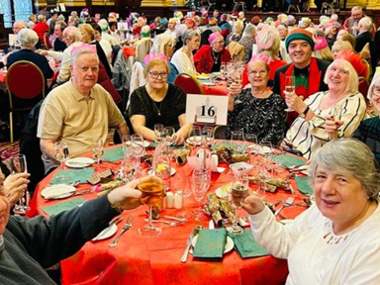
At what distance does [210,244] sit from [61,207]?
32.2 inches

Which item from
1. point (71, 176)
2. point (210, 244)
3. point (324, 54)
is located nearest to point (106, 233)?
point (210, 244)

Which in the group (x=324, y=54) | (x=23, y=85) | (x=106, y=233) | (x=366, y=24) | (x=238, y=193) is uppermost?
(x=366, y=24)

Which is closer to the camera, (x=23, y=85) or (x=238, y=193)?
(x=238, y=193)

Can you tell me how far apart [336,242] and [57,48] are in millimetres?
8425

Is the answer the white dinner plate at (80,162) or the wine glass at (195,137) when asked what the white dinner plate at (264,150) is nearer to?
the wine glass at (195,137)

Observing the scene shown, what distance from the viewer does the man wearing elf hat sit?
4270mm

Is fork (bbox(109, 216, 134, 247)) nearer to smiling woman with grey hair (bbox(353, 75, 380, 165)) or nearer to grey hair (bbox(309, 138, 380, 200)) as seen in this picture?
grey hair (bbox(309, 138, 380, 200))

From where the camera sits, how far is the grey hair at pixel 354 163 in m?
1.61

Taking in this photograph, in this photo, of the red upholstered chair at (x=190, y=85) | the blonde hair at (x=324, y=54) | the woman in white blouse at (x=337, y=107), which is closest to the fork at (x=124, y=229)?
the woman in white blouse at (x=337, y=107)

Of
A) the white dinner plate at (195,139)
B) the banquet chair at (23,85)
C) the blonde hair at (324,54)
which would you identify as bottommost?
the banquet chair at (23,85)

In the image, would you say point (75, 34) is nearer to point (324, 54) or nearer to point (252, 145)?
point (324, 54)

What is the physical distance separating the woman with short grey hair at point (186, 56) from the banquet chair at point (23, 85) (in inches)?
69.5

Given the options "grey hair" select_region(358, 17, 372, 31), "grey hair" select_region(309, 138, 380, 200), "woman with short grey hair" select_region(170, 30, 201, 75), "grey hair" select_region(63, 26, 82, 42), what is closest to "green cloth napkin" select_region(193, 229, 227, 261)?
"grey hair" select_region(309, 138, 380, 200)

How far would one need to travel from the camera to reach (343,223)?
1.66m
